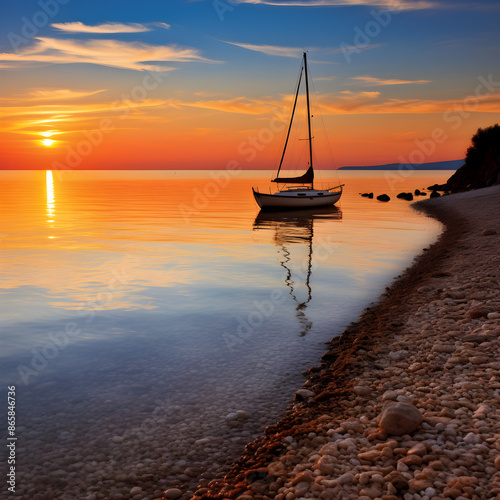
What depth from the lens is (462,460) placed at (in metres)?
5.07

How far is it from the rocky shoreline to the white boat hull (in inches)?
1482

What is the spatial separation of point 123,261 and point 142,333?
10592 millimetres

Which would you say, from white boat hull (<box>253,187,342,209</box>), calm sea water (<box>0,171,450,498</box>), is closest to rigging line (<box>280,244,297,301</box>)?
calm sea water (<box>0,171,450,498</box>)

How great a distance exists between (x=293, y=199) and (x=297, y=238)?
19253 mm

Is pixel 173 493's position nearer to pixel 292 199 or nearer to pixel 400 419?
pixel 400 419

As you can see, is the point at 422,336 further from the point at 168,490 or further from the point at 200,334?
the point at 168,490

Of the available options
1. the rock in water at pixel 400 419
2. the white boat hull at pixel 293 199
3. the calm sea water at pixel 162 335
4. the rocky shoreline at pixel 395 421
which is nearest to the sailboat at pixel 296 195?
the white boat hull at pixel 293 199

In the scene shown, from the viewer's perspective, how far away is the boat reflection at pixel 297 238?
50.4 feet

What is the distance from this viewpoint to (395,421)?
5.87m

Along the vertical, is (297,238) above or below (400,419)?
below

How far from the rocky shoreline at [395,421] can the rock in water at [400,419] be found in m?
0.02

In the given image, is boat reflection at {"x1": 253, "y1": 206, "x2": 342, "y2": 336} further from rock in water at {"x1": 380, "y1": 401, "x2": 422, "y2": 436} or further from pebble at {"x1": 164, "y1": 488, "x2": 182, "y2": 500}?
pebble at {"x1": 164, "y1": 488, "x2": 182, "y2": 500}

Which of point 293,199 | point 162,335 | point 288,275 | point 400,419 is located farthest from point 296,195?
point 400,419

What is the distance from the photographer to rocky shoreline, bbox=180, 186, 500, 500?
16.2 feet
